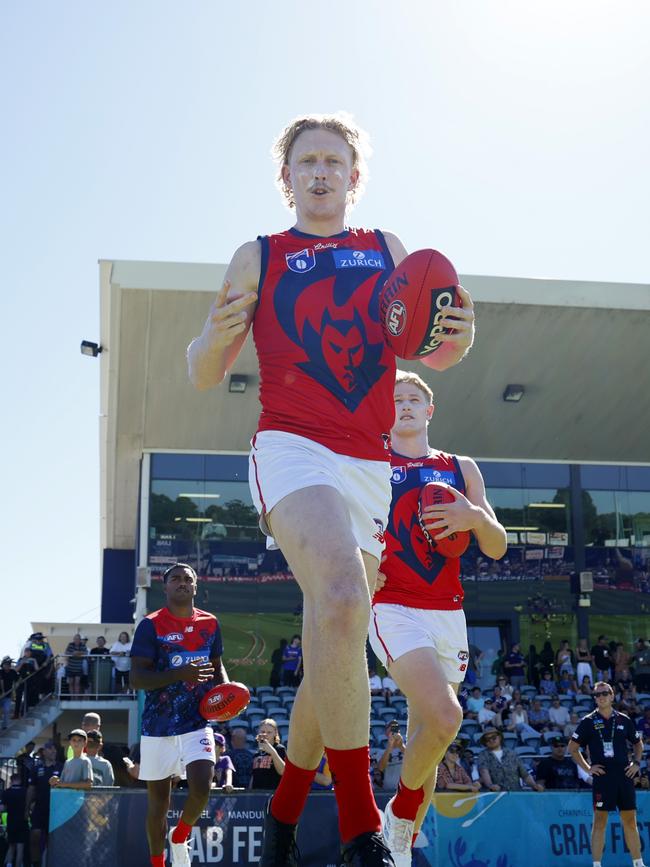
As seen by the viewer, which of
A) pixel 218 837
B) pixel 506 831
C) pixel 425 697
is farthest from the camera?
pixel 506 831

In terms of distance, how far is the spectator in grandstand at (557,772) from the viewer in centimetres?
1548

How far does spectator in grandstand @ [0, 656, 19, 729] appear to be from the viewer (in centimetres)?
2330

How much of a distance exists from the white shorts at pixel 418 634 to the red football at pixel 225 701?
6.00ft

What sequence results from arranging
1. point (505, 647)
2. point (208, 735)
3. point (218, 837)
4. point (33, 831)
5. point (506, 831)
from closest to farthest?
point (208, 735) → point (218, 837) → point (506, 831) → point (33, 831) → point (505, 647)

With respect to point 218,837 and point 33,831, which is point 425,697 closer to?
point 218,837

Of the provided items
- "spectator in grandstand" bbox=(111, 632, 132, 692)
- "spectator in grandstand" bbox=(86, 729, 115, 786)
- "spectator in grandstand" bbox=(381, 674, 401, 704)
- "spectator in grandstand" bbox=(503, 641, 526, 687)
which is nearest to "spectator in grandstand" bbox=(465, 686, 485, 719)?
"spectator in grandstand" bbox=(381, 674, 401, 704)

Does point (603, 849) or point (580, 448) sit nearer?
point (603, 849)

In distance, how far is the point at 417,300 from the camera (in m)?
4.02

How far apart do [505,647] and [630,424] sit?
728cm

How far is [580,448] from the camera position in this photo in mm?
31188

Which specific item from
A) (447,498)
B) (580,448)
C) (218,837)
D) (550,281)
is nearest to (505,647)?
(580,448)

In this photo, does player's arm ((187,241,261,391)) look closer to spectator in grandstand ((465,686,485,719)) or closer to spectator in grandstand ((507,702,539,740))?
spectator in grandstand ((507,702,539,740))

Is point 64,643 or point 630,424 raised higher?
point 630,424

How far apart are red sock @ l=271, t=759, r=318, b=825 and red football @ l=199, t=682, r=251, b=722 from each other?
Answer: 3551mm
